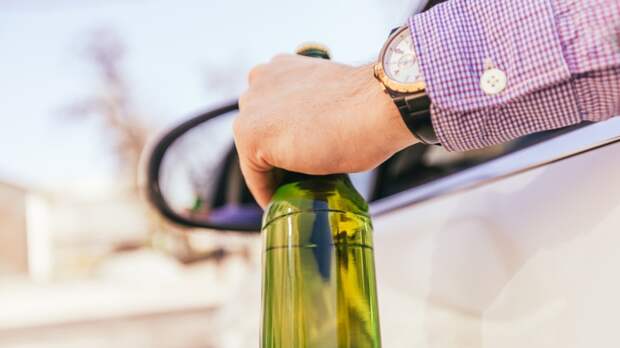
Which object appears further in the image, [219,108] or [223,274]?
[223,274]

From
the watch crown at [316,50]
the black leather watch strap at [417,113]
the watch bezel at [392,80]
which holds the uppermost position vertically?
the watch crown at [316,50]

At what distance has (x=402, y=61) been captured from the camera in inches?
14.6

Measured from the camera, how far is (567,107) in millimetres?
327

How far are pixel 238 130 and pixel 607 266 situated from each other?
310 mm

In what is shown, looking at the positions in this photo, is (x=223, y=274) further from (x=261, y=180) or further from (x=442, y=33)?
(x=442, y=33)

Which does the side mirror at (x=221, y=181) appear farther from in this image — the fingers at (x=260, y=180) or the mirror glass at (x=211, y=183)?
the fingers at (x=260, y=180)

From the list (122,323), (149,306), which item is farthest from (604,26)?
(149,306)

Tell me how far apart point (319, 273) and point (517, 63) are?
0.20m

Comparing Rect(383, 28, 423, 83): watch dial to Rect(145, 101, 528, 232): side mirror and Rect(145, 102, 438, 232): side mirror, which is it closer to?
Rect(145, 101, 528, 232): side mirror

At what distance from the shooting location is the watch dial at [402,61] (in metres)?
0.36

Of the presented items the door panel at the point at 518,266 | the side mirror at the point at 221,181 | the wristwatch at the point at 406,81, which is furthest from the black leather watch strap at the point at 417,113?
the side mirror at the point at 221,181

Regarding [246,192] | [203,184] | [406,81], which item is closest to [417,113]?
[406,81]

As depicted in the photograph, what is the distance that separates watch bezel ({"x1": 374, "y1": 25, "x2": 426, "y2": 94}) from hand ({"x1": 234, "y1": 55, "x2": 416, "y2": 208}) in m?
0.01

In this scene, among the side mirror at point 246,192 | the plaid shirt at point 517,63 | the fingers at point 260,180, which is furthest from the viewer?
the side mirror at point 246,192
